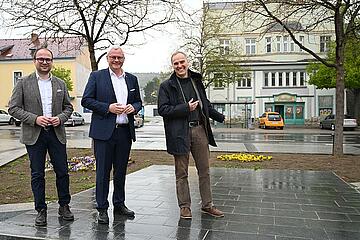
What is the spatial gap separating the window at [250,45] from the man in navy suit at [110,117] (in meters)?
44.4

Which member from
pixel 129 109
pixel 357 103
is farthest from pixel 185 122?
pixel 357 103

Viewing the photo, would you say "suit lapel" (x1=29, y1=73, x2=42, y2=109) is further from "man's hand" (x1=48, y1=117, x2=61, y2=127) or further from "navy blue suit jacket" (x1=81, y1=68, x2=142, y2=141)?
"navy blue suit jacket" (x1=81, y1=68, x2=142, y2=141)

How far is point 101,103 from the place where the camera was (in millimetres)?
4871

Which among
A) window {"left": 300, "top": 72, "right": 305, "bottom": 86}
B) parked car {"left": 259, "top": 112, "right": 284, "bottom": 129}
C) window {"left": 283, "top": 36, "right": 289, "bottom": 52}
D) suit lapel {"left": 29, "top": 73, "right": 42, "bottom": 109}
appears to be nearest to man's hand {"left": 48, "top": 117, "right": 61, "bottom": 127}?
suit lapel {"left": 29, "top": 73, "right": 42, "bottom": 109}

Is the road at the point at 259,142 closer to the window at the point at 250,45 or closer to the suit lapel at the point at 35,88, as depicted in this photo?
the suit lapel at the point at 35,88

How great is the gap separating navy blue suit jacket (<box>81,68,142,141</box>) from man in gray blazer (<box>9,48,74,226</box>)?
0.35m

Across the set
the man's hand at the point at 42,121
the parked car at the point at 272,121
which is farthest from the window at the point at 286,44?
the man's hand at the point at 42,121

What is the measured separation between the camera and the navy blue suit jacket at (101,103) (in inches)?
192

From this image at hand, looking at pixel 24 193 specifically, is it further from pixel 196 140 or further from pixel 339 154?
pixel 339 154

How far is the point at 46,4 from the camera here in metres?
11.5

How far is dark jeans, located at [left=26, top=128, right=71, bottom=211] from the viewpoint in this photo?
4.86 metres

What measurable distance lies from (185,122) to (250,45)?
4487 cm

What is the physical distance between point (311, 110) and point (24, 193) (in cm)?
4102

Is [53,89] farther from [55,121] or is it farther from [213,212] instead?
[213,212]
